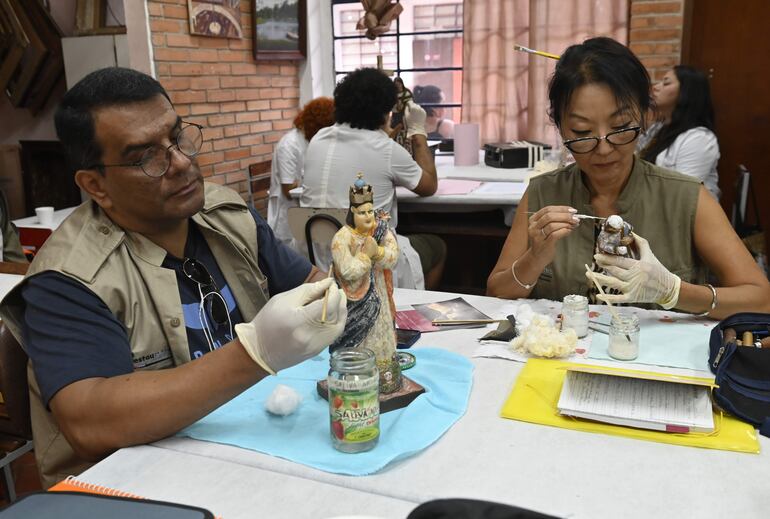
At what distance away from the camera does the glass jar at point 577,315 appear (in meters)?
1.58

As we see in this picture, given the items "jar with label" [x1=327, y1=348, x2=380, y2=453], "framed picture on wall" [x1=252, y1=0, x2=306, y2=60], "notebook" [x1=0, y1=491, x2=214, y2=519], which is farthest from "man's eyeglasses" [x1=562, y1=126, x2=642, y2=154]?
"framed picture on wall" [x1=252, y1=0, x2=306, y2=60]

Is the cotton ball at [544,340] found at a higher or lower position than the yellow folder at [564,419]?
higher

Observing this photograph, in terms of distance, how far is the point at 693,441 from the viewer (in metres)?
1.12

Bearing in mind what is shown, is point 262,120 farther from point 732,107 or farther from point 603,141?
point 603,141

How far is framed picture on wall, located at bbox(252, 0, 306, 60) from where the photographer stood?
507cm

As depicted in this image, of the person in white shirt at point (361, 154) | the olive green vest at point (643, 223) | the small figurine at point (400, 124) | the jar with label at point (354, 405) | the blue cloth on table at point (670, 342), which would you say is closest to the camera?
the jar with label at point (354, 405)

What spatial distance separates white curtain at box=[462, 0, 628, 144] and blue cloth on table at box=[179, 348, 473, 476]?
13.5 feet

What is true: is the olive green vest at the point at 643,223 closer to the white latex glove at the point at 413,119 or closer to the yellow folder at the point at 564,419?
the yellow folder at the point at 564,419

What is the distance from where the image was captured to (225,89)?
476cm

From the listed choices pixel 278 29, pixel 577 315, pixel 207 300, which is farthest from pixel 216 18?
pixel 577 315

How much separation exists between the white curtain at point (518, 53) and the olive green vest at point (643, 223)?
10.7 ft

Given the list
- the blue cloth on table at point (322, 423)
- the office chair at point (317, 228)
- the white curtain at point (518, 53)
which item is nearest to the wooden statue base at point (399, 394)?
the blue cloth on table at point (322, 423)

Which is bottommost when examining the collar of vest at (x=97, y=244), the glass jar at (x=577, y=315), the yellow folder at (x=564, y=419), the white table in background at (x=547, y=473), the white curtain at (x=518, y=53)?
the white table in background at (x=547, y=473)

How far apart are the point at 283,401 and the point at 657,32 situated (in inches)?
169
